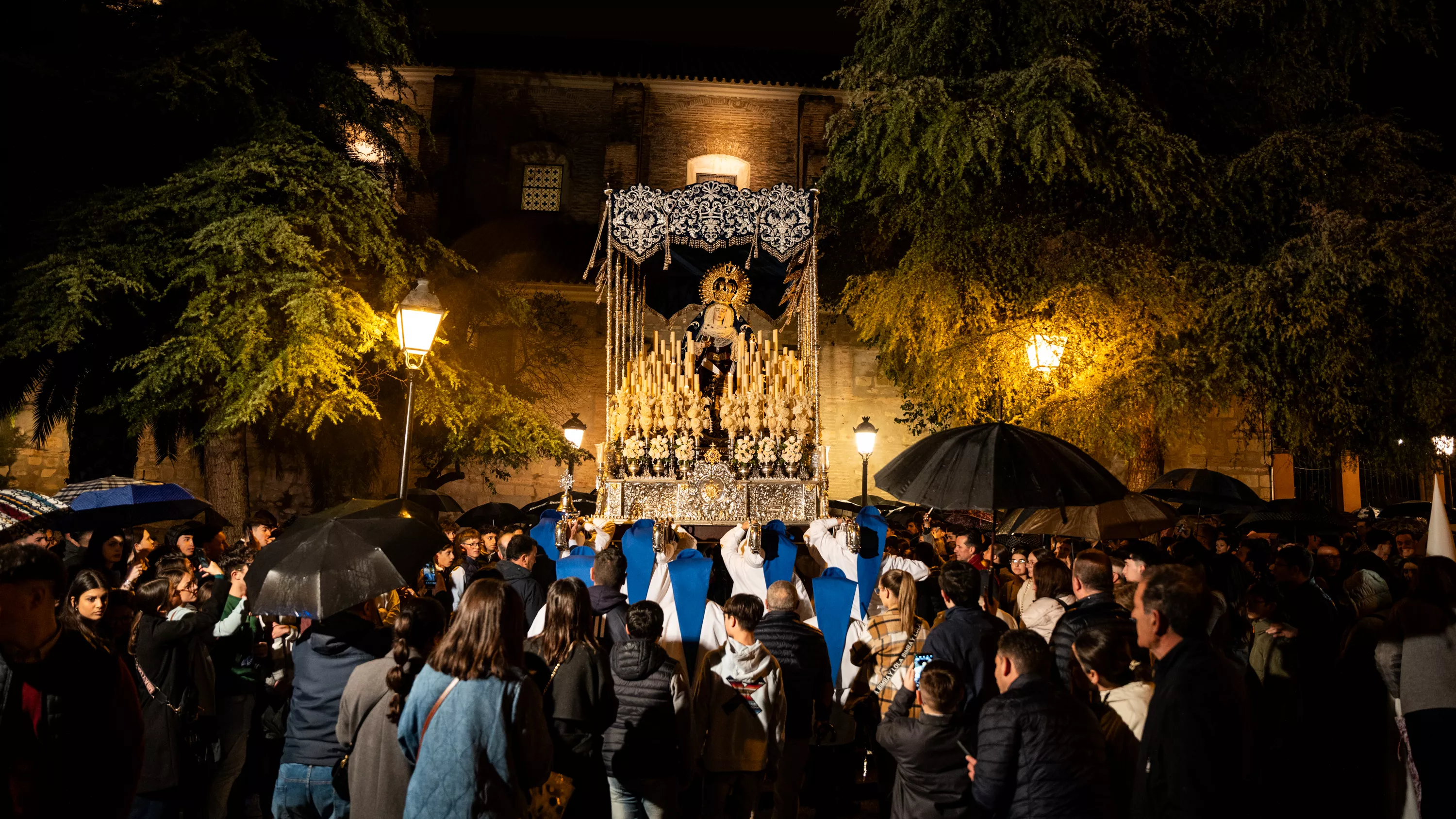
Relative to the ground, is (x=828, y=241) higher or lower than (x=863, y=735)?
higher

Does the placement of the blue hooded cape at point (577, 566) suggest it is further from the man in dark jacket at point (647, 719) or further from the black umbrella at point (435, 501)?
the black umbrella at point (435, 501)

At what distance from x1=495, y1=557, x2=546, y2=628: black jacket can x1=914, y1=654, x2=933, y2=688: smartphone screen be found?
2.93m

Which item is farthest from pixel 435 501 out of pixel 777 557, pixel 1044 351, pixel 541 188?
pixel 541 188

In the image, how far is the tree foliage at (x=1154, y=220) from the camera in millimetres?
13781

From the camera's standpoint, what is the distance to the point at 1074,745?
331 centimetres

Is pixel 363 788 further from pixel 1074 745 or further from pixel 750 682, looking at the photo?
pixel 1074 745

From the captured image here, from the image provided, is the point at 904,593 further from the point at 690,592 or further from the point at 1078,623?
the point at 690,592

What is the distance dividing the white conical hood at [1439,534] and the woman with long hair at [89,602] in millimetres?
7648

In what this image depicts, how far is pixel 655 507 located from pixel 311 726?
6.53 m

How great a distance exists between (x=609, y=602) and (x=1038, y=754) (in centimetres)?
281

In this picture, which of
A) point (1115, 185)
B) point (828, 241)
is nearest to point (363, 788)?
point (1115, 185)

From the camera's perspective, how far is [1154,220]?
1534 cm

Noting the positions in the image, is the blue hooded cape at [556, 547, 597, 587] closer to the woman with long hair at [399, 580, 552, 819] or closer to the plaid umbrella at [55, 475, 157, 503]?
the woman with long hair at [399, 580, 552, 819]

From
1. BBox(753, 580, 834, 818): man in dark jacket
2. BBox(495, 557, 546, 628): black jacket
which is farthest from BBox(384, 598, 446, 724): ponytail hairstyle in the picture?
BBox(495, 557, 546, 628): black jacket
